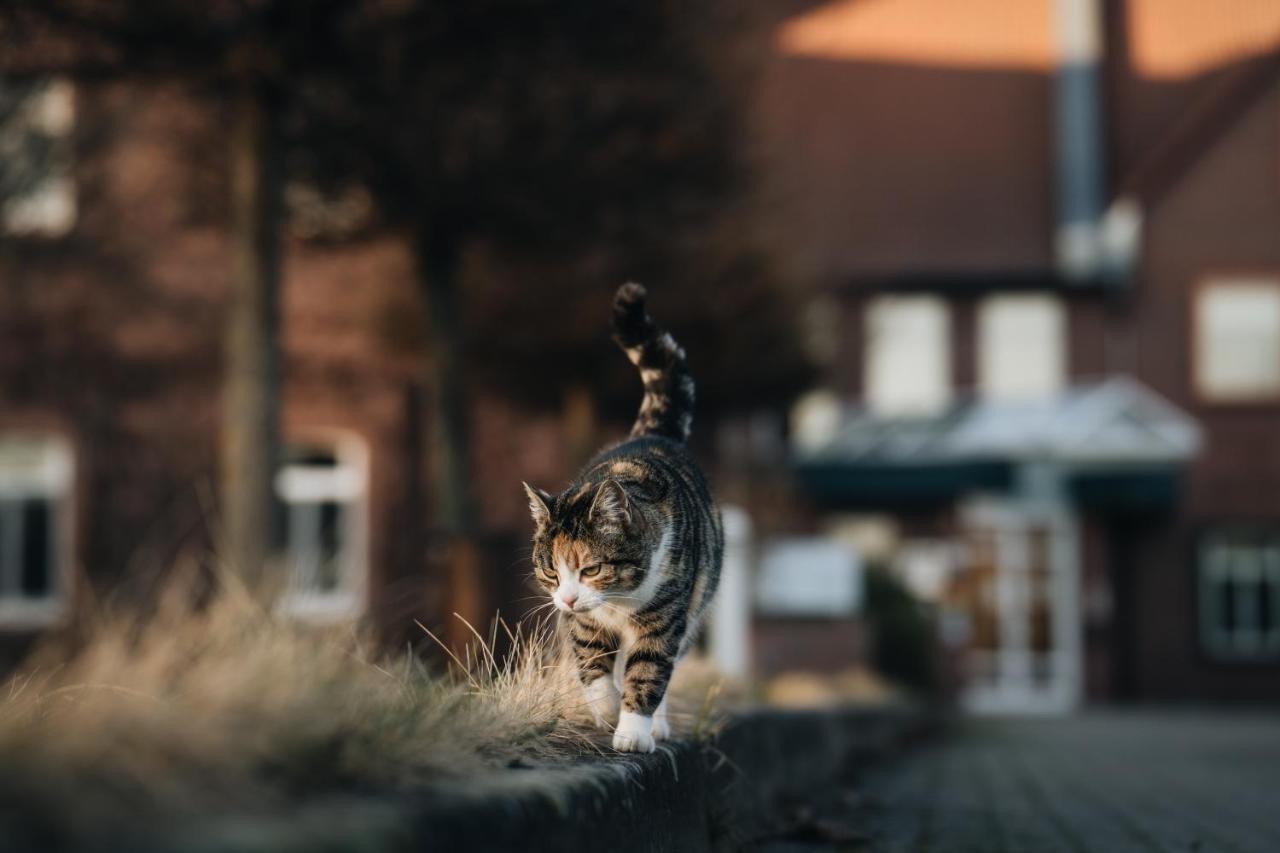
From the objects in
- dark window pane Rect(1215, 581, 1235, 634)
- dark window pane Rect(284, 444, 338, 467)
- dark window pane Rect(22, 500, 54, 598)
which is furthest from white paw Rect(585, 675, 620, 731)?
dark window pane Rect(1215, 581, 1235, 634)

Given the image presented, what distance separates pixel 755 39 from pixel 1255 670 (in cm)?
1626

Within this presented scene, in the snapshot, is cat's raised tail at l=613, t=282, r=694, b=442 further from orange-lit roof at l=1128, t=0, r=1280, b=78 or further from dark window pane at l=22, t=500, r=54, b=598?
orange-lit roof at l=1128, t=0, r=1280, b=78

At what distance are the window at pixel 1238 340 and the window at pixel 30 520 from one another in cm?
1785

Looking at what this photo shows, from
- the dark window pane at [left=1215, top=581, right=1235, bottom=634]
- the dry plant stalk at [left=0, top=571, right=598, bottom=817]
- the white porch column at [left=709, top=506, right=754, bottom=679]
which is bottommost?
the dark window pane at [left=1215, top=581, right=1235, bottom=634]

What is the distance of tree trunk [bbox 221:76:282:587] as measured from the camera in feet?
36.3

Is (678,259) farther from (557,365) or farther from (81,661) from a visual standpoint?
(81,661)

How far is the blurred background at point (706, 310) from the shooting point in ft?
38.4

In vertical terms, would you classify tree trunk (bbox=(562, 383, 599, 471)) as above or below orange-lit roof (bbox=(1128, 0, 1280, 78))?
below

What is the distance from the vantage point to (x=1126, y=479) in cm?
2714

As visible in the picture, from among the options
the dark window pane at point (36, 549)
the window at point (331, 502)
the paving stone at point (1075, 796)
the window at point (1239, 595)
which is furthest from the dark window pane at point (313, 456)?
the window at point (1239, 595)

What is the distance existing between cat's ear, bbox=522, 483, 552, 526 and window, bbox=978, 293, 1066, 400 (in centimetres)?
2579

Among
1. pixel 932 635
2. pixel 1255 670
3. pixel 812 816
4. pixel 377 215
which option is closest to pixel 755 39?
pixel 377 215

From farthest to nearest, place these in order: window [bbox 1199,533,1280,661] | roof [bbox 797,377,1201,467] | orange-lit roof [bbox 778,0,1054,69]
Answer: orange-lit roof [bbox 778,0,1054,69]
window [bbox 1199,533,1280,661]
roof [bbox 797,377,1201,467]

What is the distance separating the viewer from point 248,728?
3.00 metres
